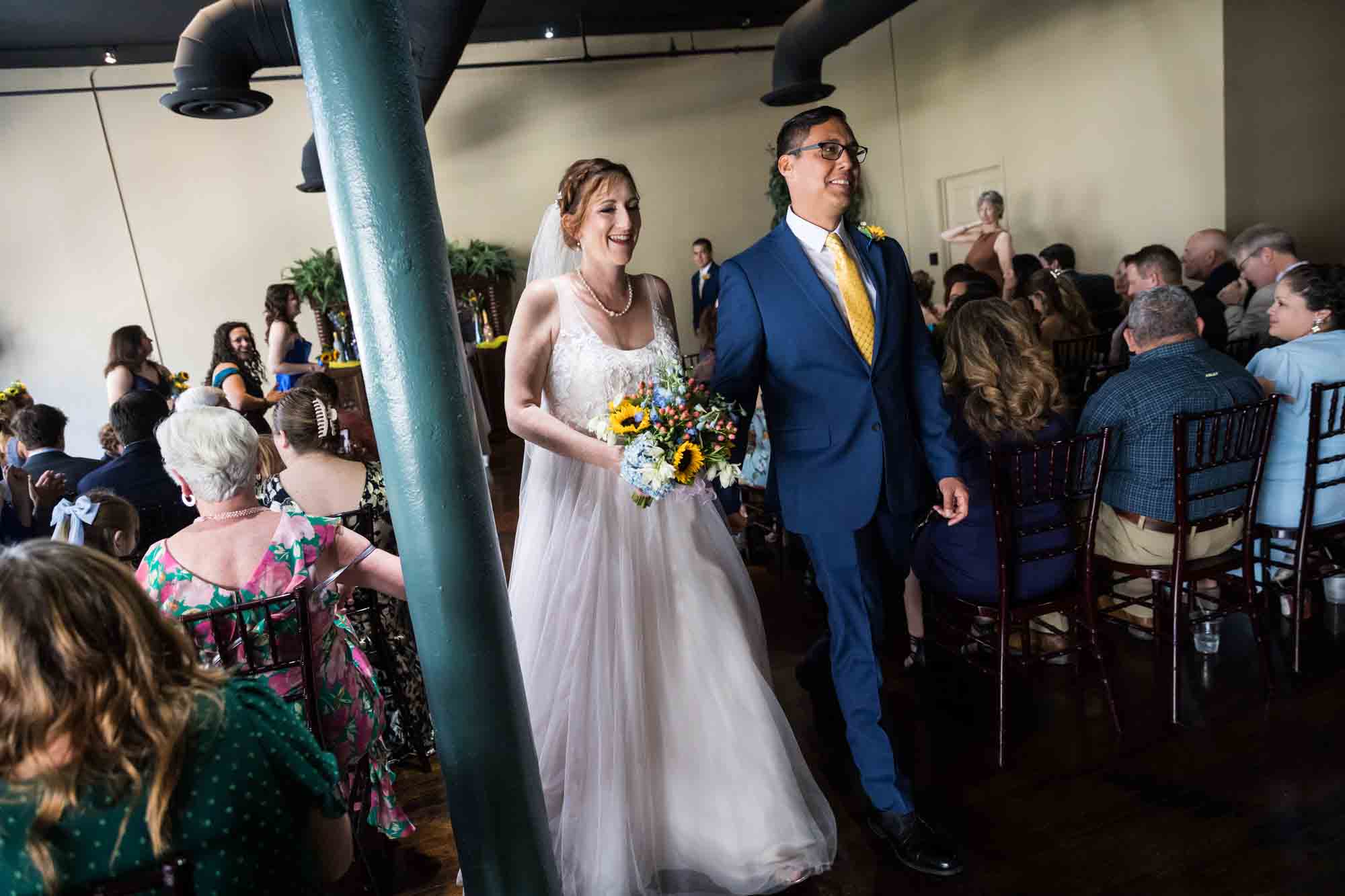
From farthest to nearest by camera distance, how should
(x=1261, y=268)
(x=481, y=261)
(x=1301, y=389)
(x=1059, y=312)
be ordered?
(x=481, y=261) → (x=1059, y=312) → (x=1261, y=268) → (x=1301, y=389)

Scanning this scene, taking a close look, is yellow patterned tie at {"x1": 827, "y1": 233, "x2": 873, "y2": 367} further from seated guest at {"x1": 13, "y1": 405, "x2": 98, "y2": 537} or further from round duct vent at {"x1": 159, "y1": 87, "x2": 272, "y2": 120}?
round duct vent at {"x1": 159, "y1": 87, "x2": 272, "y2": 120}

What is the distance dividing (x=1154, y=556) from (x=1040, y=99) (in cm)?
648

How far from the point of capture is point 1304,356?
316 centimetres

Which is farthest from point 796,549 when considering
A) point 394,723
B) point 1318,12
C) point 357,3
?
point 1318,12

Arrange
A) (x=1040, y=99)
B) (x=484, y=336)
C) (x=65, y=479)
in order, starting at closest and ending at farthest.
A: (x=65, y=479)
(x=1040, y=99)
(x=484, y=336)

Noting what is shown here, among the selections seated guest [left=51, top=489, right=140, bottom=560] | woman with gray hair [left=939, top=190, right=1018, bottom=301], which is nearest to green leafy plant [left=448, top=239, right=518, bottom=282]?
woman with gray hair [left=939, top=190, right=1018, bottom=301]

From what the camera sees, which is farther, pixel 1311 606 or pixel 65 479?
pixel 65 479

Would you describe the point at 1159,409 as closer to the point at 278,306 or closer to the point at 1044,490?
the point at 1044,490

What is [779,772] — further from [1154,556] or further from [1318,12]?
[1318,12]

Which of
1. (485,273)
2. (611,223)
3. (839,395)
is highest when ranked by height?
(485,273)

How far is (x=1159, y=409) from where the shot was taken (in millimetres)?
2932

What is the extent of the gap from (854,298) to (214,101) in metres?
6.48

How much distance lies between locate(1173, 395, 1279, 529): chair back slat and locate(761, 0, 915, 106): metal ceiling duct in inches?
209

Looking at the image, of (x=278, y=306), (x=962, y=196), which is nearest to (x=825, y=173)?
(x=278, y=306)
